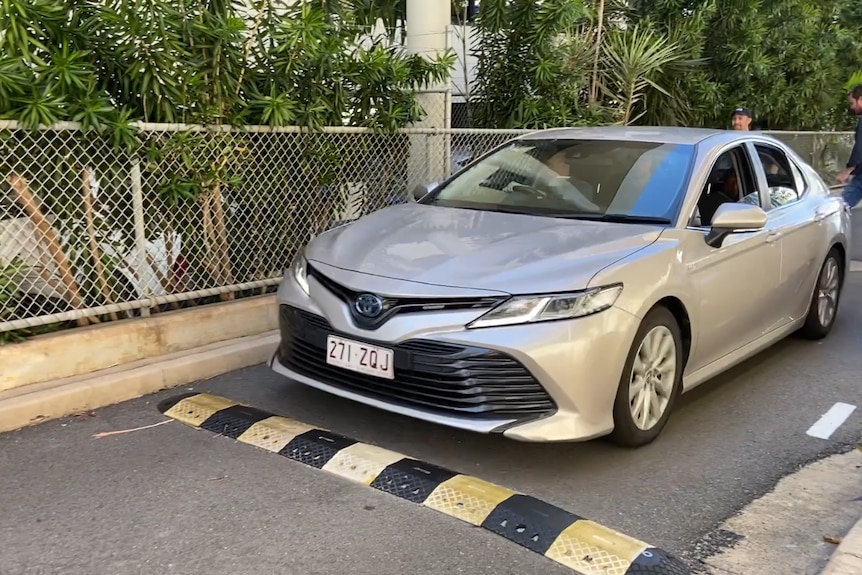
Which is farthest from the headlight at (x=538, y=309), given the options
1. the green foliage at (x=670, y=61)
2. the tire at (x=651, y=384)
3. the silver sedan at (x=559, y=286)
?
the green foliage at (x=670, y=61)

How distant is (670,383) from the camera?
3936 mm

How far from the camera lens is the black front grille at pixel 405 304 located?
3.37 meters

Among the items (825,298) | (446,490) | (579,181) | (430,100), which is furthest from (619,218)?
(430,100)

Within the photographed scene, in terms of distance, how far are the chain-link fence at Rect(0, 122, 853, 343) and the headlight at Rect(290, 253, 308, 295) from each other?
1121 millimetres

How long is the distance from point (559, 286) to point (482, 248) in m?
0.51

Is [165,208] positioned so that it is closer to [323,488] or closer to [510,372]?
[323,488]

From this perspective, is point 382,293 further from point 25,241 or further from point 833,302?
point 833,302

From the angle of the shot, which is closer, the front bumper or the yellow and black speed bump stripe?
the yellow and black speed bump stripe

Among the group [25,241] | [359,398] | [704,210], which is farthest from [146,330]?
[704,210]

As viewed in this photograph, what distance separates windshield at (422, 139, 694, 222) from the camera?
423 centimetres

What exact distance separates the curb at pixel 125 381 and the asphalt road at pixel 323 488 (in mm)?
93

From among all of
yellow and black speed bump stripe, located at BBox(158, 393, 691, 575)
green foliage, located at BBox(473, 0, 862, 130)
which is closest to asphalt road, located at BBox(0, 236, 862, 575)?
yellow and black speed bump stripe, located at BBox(158, 393, 691, 575)

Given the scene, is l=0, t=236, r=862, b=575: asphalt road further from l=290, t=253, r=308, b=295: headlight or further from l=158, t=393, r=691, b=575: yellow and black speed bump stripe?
l=290, t=253, r=308, b=295: headlight

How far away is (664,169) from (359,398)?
84.1 inches
